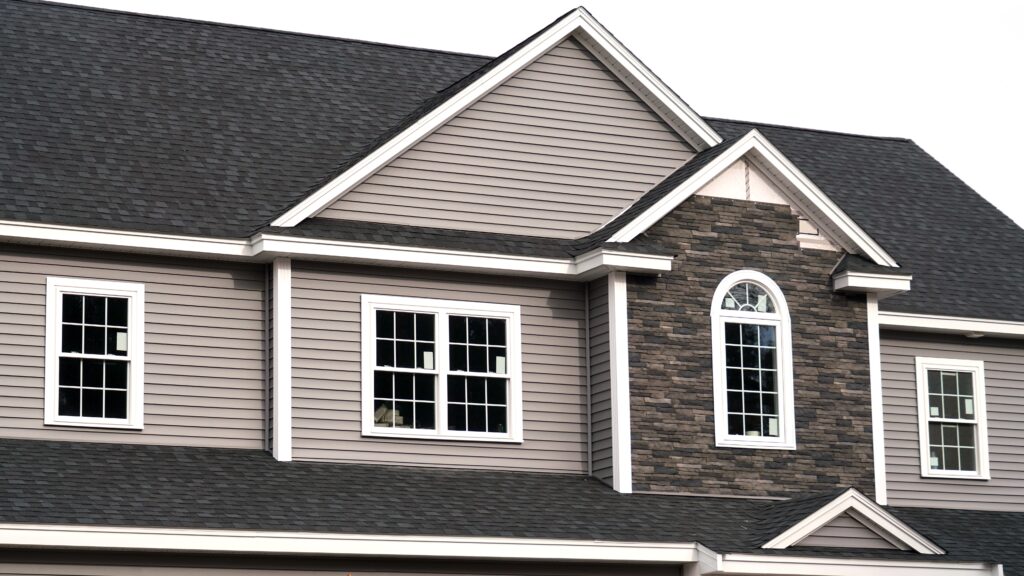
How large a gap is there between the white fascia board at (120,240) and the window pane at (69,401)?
163 cm

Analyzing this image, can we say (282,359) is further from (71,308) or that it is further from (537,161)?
(537,161)

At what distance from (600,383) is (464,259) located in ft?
7.59

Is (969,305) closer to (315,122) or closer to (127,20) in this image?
(315,122)

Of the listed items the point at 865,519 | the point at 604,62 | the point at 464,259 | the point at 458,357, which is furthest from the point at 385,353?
the point at 865,519

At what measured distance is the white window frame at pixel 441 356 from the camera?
65.2 feet

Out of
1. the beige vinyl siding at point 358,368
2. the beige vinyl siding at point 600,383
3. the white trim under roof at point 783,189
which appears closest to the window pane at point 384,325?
the beige vinyl siding at point 358,368

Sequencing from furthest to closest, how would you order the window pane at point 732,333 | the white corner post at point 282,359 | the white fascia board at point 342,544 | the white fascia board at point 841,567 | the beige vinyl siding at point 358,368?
the window pane at point 732,333 → the beige vinyl siding at point 358,368 → the white corner post at point 282,359 → the white fascia board at point 841,567 → the white fascia board at point 342,544

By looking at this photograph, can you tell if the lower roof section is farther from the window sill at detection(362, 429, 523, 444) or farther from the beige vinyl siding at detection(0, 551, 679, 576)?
the beige vinyl siding at detection(0, 551, 679, 576)

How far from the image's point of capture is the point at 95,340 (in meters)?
19.1

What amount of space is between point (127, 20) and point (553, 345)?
7.47 m

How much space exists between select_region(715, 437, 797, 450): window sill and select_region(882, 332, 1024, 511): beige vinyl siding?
271 cm

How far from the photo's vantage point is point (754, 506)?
67.0 feet

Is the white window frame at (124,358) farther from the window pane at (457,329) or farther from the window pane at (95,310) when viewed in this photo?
the window pane at (457,329)

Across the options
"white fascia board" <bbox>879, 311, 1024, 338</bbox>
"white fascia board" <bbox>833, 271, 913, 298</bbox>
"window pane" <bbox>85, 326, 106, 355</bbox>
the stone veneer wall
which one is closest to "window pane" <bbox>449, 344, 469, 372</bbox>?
the stone veneer wall
